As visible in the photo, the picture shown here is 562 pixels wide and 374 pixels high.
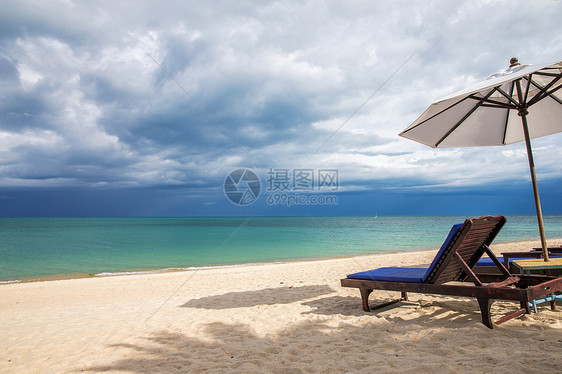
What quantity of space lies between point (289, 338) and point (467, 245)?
7.62ft

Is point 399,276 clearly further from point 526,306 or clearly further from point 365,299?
point 526,306

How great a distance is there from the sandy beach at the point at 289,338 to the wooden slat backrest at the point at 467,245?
0.55 metres

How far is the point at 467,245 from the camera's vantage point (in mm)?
3719

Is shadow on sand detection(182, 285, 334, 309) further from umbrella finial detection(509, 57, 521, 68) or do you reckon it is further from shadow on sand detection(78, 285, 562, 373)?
umbrella finial detection(509, 57, 521, 68)

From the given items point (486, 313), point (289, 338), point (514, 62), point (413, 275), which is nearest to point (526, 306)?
point (486, 313)

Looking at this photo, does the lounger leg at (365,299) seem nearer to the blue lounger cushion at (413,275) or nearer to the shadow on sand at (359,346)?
the shadow on sand at (359,346)

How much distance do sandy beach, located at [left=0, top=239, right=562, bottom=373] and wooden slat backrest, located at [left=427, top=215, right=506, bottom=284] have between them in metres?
0.55

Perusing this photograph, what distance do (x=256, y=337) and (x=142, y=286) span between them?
24.8 ft

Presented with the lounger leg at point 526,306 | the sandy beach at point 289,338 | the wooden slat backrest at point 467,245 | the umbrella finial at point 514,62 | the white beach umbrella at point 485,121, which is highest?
the umbrella finial at point 514,62

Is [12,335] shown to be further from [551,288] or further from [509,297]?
[551,288]

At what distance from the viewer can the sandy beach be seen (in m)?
2.88

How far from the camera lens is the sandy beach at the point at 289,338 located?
2879mm

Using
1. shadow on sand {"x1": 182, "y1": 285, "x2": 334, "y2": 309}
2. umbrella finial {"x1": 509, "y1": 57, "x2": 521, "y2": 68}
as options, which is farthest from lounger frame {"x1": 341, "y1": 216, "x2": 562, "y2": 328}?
umbrella finial {"x1": 509, "y1": 57, "x2": 521, "y2": 68}

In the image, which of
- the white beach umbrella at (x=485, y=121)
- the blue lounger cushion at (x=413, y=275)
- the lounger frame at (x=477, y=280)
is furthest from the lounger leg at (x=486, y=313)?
the white beach umbrella at (x=485, y=121)
